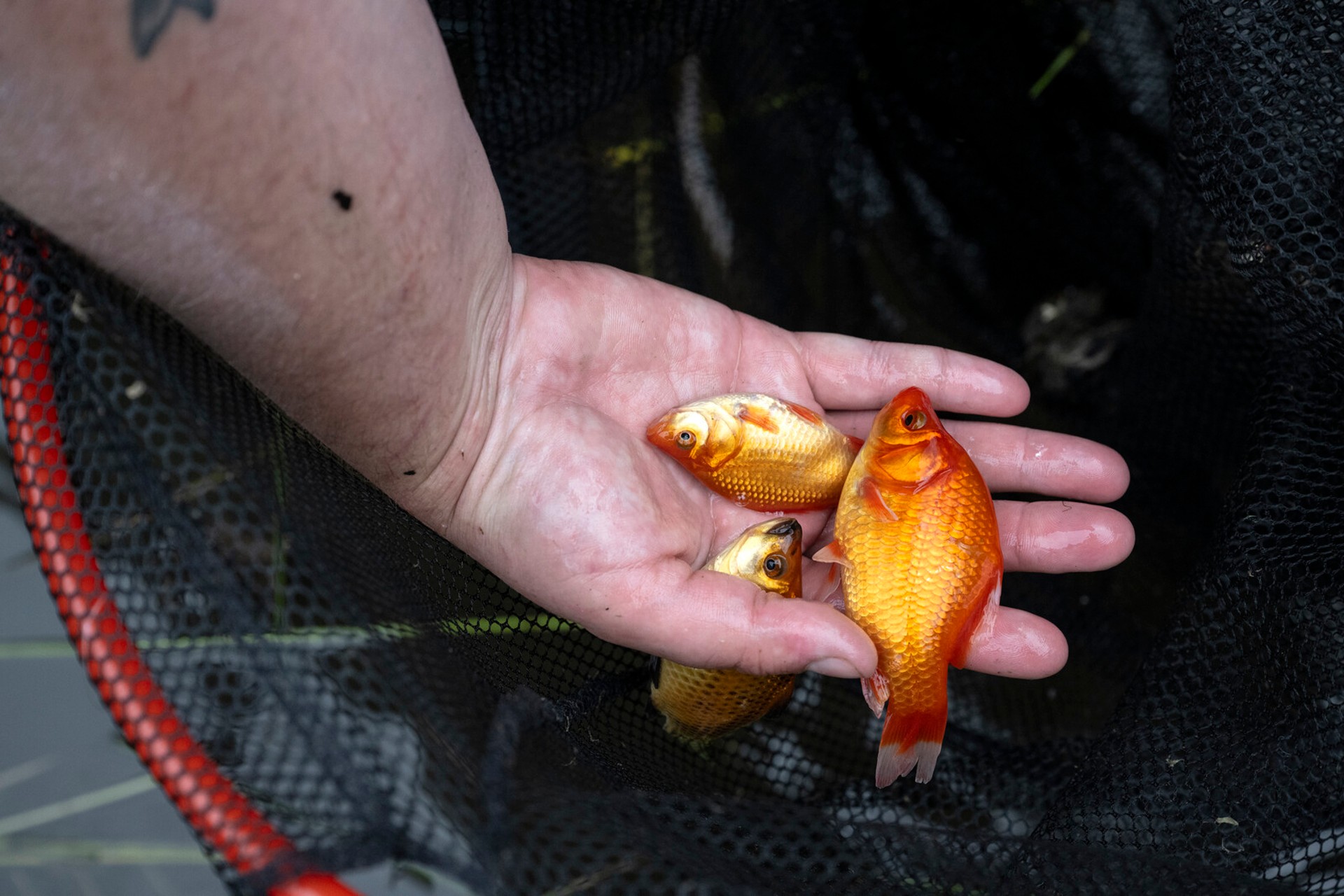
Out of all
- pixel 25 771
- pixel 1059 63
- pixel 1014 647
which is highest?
pixel 1059 63

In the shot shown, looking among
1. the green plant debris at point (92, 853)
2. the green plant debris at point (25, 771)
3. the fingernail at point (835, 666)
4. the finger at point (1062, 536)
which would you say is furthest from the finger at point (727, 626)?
the green plant debris at point (25, 771)

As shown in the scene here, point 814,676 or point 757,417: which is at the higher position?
point 757,417

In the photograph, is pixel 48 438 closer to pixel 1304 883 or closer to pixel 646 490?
pixel 646 490

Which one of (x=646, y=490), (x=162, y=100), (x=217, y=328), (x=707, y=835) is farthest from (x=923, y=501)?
(x=162, y=100)

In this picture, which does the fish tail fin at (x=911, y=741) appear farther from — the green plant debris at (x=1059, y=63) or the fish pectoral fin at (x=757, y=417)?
the green plant debris at (x=1059, y=63)

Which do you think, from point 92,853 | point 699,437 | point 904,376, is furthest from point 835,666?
point 92,853

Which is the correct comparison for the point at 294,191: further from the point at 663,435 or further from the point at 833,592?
the point at 833,592
